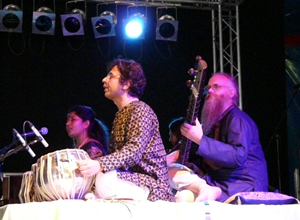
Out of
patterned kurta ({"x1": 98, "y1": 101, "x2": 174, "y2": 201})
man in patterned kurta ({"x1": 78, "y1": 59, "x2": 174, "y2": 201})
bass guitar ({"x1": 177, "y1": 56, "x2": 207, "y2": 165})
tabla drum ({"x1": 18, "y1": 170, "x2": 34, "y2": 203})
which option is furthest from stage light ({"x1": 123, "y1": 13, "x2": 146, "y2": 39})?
tabla drum ({"x1": 18, "y1": 170, "x2": 34, "y2": 203})

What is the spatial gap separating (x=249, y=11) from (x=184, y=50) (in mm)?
971

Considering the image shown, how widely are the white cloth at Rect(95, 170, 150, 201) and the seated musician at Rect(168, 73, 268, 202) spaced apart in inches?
25.0

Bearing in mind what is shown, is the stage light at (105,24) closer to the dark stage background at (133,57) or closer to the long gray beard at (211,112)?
the dark stage background at (133,57)

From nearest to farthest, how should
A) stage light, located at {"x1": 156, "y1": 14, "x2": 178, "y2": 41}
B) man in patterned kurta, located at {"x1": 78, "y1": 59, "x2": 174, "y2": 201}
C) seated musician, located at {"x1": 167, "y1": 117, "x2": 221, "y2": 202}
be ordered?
man in patterned kurta, located at {"x1": 78, "y1": 59, "x2": 174, "y2": 201} < seated musician, located at {"x1": 167, "y1": 117, "x2": 221, "y2": 202} < stage light, located at {"x1": 156, "y1": 14, "x2": 178, "y2": 41}

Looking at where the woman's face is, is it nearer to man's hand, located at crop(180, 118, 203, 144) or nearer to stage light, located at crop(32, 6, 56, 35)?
stage light, located at crop(32, 6, 56, 35)

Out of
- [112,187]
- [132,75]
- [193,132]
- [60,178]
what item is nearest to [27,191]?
[60,178]

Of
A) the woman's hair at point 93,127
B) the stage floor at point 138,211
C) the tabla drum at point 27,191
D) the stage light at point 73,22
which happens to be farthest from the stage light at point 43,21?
the stage floor at point 138,211

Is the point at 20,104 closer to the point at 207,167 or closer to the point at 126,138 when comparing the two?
the point at 207,167

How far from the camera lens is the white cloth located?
3.24m

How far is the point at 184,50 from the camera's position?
7367 millimetres

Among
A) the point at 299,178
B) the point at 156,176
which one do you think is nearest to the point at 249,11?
the point at 299,178

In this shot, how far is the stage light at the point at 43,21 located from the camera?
6.69 metres

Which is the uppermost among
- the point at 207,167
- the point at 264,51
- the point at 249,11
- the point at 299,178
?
the point at 249,11

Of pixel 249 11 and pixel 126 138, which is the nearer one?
pixel 126 138
